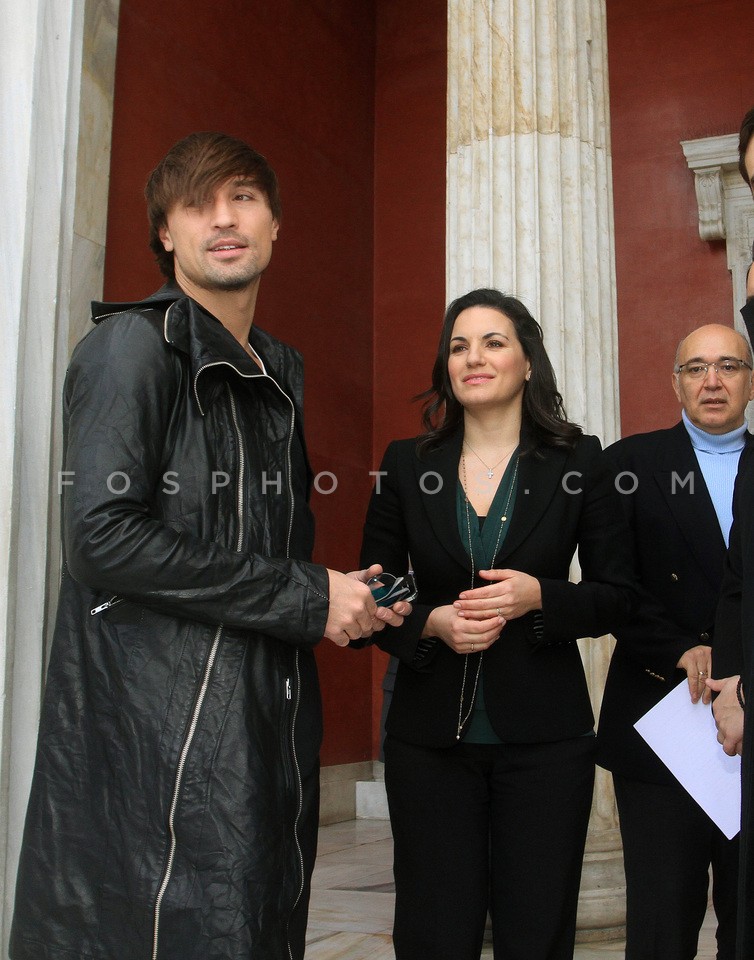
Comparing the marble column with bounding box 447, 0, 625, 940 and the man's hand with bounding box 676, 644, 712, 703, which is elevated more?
the marble column with bounding box 447, 0, 625, 940

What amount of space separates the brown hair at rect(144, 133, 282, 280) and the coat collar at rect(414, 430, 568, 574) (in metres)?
0.74

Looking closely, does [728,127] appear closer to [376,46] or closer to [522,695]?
[376,46]

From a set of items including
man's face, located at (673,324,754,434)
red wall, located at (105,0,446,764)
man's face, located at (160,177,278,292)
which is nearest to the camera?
man's face, located at (160,177,278,292)

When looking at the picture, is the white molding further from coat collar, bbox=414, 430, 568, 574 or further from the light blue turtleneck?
coat collar, bbox=414, 430, 568, 574

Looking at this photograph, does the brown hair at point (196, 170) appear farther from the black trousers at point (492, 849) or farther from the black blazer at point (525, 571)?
the black trousers at point (492, 849)

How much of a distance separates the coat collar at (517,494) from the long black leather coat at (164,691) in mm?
678

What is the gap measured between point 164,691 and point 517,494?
3.25ft

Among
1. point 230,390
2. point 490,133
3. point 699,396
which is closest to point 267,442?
point 230,390

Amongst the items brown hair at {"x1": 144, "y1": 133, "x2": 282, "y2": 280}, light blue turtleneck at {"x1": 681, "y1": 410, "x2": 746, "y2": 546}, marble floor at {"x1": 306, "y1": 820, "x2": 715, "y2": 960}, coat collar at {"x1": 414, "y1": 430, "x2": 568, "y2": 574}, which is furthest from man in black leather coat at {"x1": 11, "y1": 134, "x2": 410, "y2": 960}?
marble floor at {"x1": 306, "y1": 820, "x2": 715, "y2": 960}

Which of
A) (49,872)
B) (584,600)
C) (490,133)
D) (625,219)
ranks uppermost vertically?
(625,219)

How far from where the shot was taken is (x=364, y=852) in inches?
204

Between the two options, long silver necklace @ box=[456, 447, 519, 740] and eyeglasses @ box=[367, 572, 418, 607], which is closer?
eyeglasses @ box=[367, 572, 418, 607]

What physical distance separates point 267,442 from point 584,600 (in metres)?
0.79

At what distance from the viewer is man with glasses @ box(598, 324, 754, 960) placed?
226 centimetres
